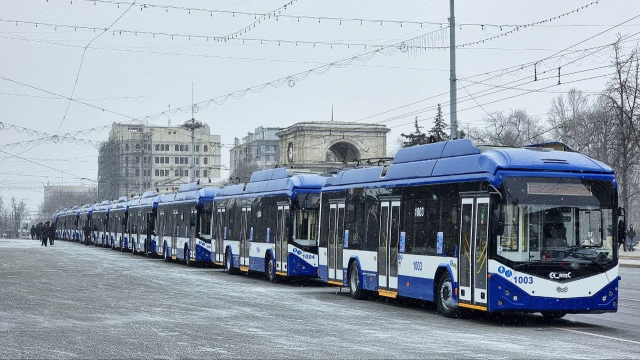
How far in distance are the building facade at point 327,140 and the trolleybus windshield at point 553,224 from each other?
271 feet

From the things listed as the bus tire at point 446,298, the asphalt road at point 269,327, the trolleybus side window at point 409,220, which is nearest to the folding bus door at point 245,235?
the asphalt road at point 269,327

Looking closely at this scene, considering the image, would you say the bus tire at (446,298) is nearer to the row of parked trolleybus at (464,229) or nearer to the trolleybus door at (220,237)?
the row of parked trolleybus at (464,229)

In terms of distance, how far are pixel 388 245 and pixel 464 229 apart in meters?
3.82

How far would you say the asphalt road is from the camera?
43.1ft

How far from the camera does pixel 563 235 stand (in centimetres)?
1700

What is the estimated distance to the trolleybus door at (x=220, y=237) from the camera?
36406 mm

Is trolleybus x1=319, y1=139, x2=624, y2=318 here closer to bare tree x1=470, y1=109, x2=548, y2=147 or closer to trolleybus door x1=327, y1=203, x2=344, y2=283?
trolleybus door x1=327, y1=203, x2=344, y2=283

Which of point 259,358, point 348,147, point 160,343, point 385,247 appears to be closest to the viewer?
point 259,358

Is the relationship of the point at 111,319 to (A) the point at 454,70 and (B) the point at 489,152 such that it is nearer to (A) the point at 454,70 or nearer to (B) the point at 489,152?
(B) the point at 489,152

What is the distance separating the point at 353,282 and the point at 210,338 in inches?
378

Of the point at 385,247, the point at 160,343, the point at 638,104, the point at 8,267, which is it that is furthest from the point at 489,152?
the point at 638,104

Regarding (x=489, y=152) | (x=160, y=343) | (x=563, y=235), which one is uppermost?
(x=489, y=152)

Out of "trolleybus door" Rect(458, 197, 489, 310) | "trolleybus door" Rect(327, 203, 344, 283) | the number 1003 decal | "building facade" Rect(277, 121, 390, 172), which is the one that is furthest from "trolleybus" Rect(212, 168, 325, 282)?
"building facade" Rect(277, 121, 390, 172)

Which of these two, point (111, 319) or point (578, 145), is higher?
point (578, 145)
